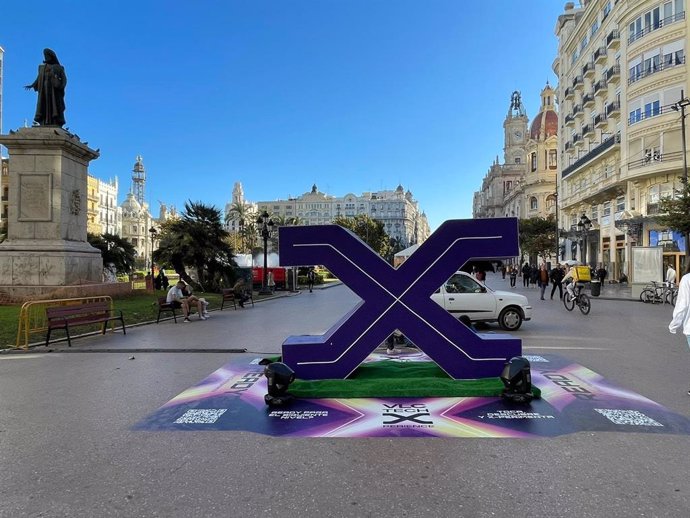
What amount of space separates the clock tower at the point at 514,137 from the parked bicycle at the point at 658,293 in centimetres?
9966

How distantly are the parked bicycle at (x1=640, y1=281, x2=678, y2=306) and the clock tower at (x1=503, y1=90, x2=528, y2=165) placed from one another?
99660 millimetres

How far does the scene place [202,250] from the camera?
94.7 feet

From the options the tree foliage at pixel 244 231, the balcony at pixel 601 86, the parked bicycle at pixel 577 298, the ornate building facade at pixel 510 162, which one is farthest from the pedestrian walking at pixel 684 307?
the ornate building facade at pixel 510 162

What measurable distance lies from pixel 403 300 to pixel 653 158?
1377 inches

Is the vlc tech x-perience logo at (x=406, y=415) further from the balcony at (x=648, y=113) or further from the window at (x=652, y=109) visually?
the window at (x=652, y=109)

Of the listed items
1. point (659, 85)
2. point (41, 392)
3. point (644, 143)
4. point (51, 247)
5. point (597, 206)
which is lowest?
point (41, 392)

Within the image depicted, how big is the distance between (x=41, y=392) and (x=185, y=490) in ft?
13.3

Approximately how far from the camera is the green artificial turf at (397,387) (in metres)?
5.84

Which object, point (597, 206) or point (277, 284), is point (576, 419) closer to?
point (277, 284)

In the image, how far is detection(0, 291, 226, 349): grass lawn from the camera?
10638mm

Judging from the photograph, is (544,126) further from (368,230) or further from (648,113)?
(648,113)

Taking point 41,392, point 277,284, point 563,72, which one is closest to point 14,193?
point 41,392

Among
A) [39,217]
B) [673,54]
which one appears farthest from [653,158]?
[39,217]

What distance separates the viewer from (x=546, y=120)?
271ft
